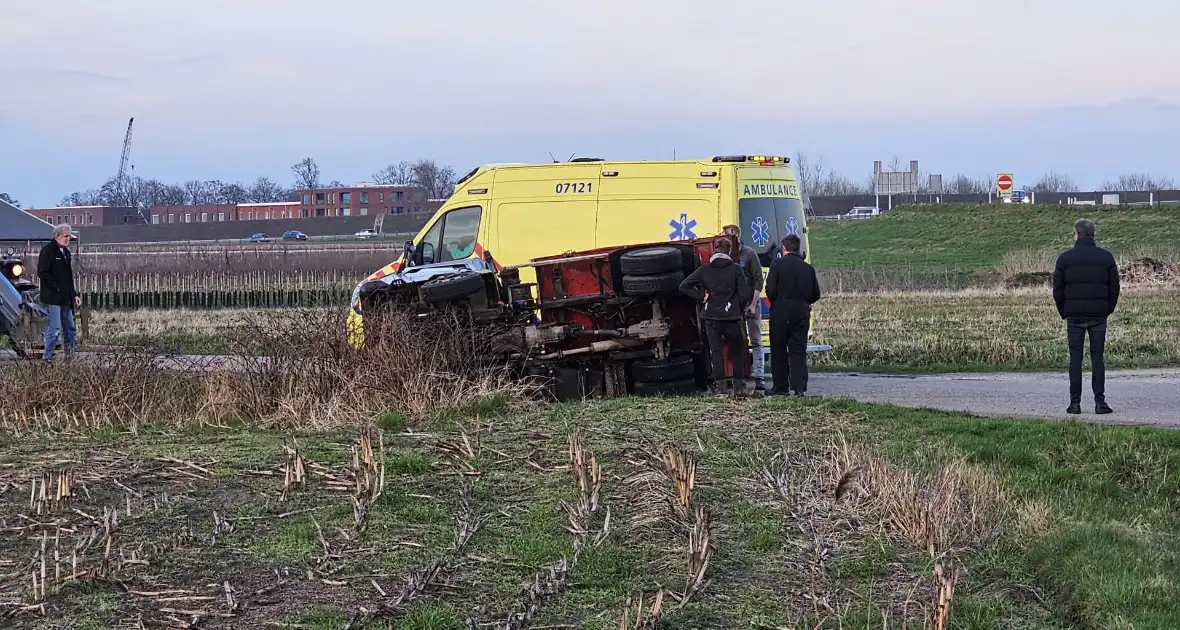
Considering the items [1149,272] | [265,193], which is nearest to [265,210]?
[265,193]

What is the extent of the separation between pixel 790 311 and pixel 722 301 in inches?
35.0

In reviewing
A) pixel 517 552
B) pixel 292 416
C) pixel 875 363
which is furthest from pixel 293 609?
pixel 875 363

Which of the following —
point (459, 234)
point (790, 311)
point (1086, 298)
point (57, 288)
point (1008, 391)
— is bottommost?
point (1008, 391)

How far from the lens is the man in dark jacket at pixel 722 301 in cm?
1223

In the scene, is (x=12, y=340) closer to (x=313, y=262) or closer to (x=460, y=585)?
(x=460, y=585)

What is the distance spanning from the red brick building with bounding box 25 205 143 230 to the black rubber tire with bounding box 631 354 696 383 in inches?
4304

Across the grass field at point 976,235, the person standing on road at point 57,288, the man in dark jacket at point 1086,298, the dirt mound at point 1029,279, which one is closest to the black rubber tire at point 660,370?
the man in dark jacket at point 1086,298

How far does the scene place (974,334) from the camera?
19.7 m

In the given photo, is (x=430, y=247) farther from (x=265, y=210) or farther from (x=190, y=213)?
(x=265, y=210)

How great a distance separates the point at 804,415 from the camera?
432 inches

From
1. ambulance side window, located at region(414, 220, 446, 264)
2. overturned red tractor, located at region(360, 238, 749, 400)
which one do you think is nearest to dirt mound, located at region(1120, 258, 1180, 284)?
ambulance side window, located at region(414, 220, 446, 264)

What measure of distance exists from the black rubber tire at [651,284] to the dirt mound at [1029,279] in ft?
88.1

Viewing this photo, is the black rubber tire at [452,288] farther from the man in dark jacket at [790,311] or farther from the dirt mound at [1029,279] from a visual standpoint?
the dirt mound at [1029,279]

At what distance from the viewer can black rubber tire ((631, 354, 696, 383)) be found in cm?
1276
